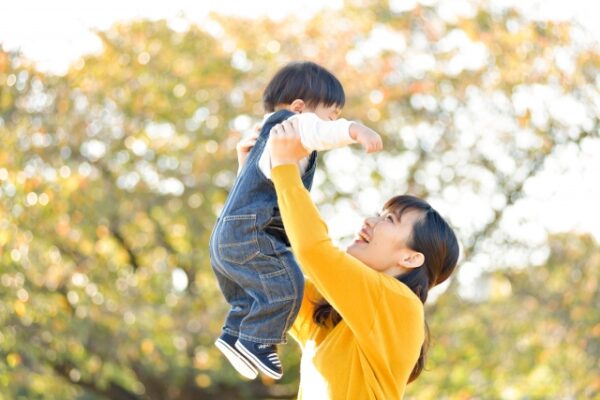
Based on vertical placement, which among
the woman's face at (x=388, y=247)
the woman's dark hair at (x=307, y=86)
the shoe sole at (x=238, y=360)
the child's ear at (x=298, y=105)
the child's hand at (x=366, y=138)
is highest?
the woman's dark hair at (x=307, y=86)

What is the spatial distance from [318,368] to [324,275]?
29 centimetres

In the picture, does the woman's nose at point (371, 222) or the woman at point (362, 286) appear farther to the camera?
the woman's nose at point (371, 222)

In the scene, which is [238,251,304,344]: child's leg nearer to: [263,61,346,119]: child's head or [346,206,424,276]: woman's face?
[346,206,424,276]: woman's face

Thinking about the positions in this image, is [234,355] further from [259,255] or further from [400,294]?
[400,294]

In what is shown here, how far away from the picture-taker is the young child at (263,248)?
8.52ft

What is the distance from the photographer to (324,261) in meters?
2.47

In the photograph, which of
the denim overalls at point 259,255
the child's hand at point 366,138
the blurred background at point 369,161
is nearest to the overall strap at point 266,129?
the denim overalls at point 259,255

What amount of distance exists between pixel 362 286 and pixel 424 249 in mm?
268

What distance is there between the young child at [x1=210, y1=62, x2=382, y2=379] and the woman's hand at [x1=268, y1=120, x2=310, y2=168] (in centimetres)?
7

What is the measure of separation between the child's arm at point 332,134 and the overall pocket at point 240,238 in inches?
9.1

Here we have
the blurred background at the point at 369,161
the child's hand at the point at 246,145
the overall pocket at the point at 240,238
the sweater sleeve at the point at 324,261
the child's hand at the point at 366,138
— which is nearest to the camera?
the child's hand at the point at 366,138

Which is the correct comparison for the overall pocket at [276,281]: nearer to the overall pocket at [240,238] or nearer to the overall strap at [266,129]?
the overall pocket at [240,238]

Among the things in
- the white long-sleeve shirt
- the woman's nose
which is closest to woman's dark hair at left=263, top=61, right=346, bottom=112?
the white long-sleeve shirt

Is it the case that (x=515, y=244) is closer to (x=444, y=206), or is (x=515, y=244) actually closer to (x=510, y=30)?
(x=444, y=206)
